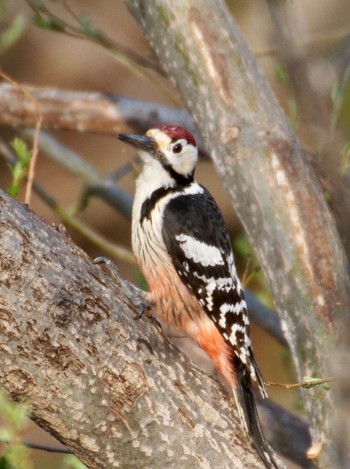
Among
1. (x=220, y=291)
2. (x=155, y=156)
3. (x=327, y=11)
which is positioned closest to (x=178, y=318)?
(x=220, y=291)

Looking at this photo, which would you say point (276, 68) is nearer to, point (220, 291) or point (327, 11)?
point (220, 291)

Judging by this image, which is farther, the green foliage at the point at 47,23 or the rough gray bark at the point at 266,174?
the green foliage at the point at 47,23

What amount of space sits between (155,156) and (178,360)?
138 cm

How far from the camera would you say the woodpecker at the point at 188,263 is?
3.70 metres

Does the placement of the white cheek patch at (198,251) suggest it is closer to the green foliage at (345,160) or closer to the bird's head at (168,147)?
the bird's head at (168,147)

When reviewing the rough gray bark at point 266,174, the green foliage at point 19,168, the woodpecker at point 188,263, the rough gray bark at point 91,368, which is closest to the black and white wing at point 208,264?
the woodpecker at point 188,263

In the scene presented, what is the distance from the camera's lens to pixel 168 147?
4098mm

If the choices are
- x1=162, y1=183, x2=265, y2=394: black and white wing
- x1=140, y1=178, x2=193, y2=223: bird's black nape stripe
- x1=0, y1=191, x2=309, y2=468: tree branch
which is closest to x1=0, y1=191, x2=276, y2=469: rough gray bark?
x1=0, y1=191, x2=309, y2=468: tree branch

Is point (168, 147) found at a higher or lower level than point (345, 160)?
higher

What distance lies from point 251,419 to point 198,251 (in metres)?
0.91

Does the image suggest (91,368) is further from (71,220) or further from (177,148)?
(71,220)

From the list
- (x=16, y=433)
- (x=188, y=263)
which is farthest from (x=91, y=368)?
(x=188, y=263)

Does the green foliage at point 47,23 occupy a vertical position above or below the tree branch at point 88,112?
below

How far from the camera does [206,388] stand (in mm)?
2941
